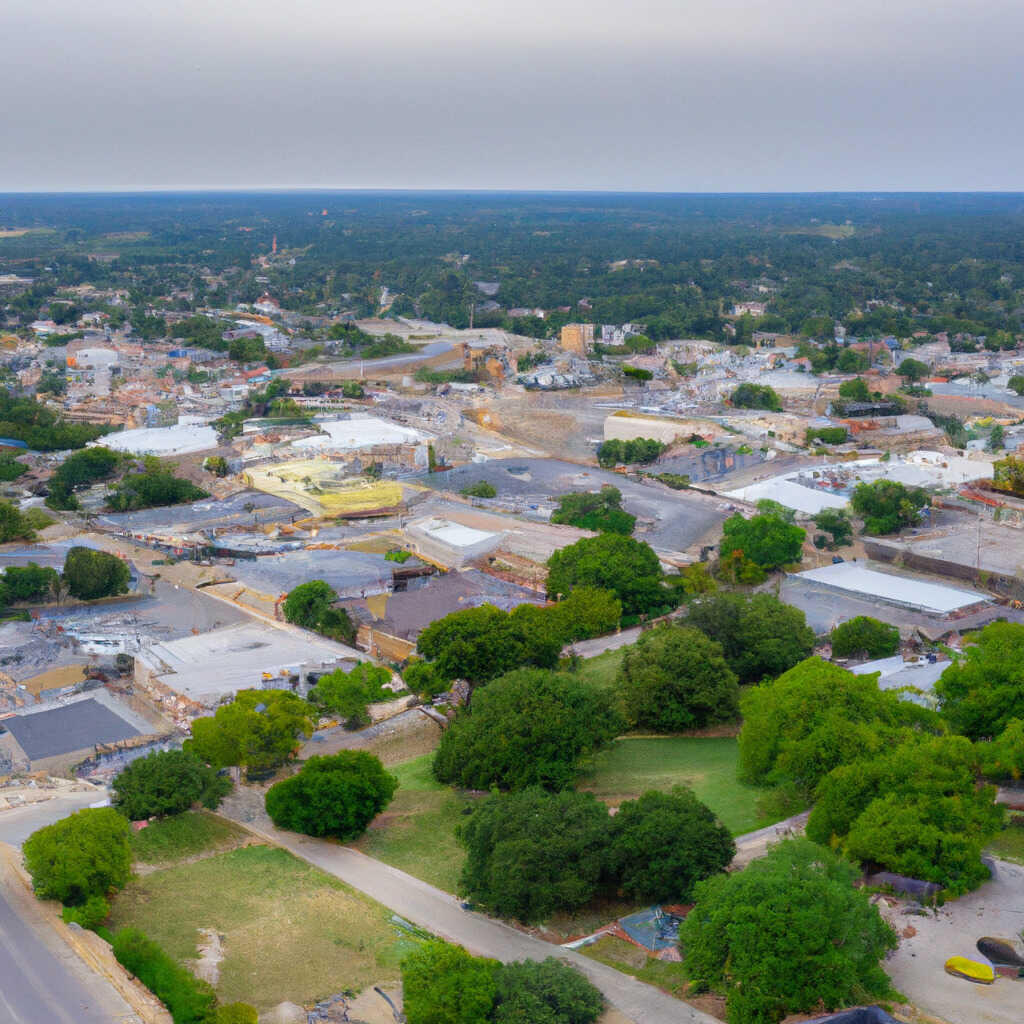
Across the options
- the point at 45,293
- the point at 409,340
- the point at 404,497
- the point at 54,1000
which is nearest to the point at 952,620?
the point at 404,497

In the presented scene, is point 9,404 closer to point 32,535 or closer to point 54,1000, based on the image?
point 32,535

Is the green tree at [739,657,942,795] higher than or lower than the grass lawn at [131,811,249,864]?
higher

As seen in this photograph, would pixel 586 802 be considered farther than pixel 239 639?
No

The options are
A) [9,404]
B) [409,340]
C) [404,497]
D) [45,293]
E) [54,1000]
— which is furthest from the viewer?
[45,293]

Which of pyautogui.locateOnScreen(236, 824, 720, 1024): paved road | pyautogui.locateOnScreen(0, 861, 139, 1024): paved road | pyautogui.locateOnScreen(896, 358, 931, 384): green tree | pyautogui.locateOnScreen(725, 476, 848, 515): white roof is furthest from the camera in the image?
pyautogui.locateOnScreen(896, 358, 931, 384): green tree

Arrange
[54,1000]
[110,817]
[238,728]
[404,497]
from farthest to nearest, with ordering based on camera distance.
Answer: [404,497] < [238,728] < [110,817] < [54,1000]

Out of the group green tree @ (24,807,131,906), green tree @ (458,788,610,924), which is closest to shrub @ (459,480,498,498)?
green tree @ (458,788,610,924)

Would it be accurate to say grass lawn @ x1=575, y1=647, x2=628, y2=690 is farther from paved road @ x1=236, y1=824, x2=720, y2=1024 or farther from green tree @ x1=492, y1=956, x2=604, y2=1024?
green tree @ x1=492, y1=956, x2=604, y2=1024

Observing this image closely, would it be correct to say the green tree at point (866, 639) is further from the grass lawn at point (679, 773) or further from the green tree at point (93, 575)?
the green tree at point (93, 575)
